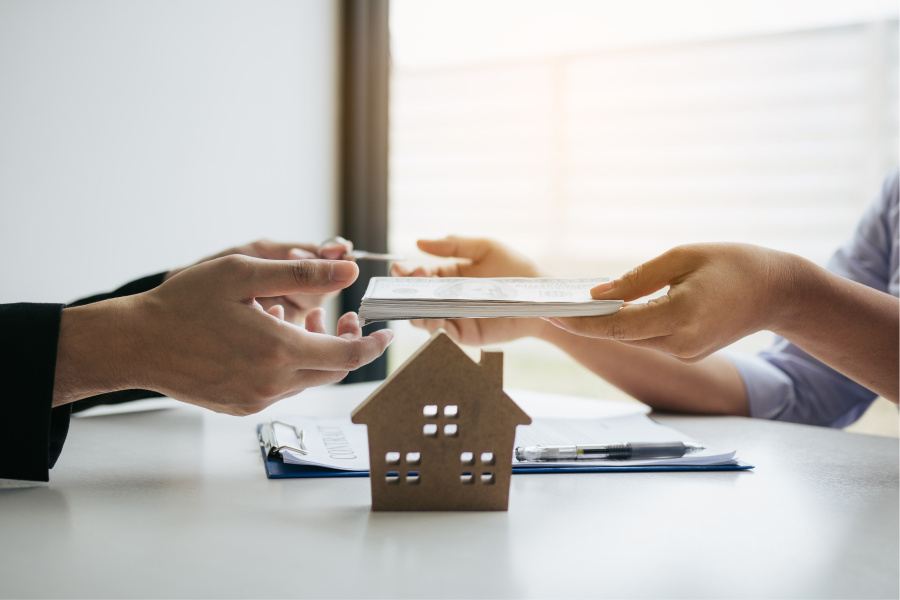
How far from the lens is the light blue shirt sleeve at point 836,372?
3.81 feet

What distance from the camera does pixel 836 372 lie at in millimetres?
1213

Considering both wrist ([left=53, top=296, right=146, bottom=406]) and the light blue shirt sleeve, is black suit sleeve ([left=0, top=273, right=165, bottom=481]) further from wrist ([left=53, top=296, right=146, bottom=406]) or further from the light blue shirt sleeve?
the light blue shirt sleeve

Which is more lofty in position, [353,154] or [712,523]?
[353,154]

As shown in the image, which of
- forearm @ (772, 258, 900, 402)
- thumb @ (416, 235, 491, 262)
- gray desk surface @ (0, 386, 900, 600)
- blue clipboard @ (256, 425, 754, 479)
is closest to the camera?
gray desk surface @ (0, 386, 900, 600)

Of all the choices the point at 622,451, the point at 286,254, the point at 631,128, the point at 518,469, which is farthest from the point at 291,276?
the point at 631,128

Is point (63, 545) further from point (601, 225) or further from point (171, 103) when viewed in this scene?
point (601, 225)

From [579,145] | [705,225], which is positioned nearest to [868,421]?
[705,225]

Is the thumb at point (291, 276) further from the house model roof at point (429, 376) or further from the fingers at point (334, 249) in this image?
the fingers at point (334, 249)

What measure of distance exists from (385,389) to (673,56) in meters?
2.02

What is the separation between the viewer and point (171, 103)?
1.67 metres

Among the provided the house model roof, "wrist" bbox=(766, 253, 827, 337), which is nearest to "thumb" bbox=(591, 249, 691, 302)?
"wrist" bbox=(766, 253, 827, 337)

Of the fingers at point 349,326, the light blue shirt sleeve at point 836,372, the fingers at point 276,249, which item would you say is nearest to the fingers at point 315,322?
the fingers at point 349,326

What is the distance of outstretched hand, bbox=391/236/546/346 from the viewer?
117cm

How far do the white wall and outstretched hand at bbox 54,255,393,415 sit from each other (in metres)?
0.89
